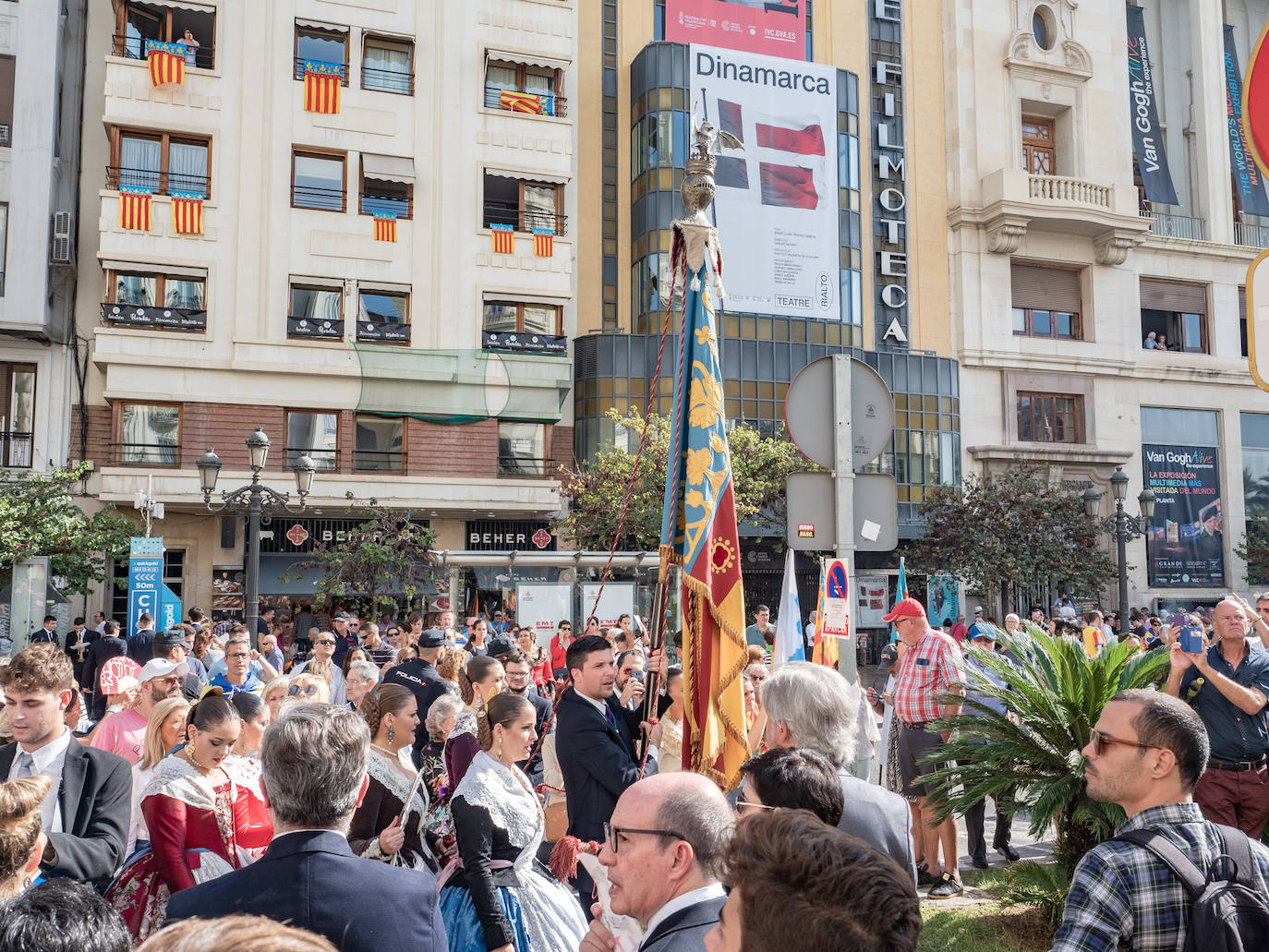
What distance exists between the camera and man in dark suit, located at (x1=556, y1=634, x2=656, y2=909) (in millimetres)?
5062

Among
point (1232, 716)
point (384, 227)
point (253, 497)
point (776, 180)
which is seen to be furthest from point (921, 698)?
point (776, 180)

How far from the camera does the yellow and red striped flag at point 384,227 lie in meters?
28.8

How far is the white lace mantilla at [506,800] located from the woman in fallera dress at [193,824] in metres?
0.97

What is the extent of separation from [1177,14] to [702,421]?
4382 centimetres

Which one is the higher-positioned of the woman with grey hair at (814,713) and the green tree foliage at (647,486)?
the green tree foliage at (647,486)

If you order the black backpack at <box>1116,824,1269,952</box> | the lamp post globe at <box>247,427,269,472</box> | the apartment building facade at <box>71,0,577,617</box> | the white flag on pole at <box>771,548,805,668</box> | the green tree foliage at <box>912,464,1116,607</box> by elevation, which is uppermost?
the apartment building facade at <box>71,0,577,617</box>

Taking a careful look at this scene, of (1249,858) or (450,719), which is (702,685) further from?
(1249,858)

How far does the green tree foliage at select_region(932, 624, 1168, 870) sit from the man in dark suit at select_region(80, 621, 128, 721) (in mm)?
8751

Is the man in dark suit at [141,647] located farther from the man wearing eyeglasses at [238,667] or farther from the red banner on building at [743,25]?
the red banner on building at [743,25]

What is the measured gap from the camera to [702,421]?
21.6ft

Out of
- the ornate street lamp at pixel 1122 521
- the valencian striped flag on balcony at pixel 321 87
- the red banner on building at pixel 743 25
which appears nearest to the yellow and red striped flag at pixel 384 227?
the valencian striped flag on balcony at pixel 321 87

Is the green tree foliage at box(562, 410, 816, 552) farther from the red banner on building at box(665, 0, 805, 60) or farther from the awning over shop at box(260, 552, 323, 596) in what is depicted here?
the red banner on building at box(665, 0, 805, 60)

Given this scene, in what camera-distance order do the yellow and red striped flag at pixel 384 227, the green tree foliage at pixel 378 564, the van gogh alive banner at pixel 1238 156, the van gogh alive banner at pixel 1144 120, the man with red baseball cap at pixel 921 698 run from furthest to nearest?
1. the van gogh alive banner at pixel 1238 156
2. the van gogh alive banner at pixel 1144 120
3. the yellow and red striped flag at pixel 384 227
4. the green tree foliage at pixel 378 564
5. the man with red baseball cap at pixel 921 698

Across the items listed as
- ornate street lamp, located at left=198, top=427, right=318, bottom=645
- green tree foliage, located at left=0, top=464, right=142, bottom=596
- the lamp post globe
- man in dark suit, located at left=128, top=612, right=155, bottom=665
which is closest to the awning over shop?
green tree foliage, located at left=0, top=464, right=142, bottom=596
